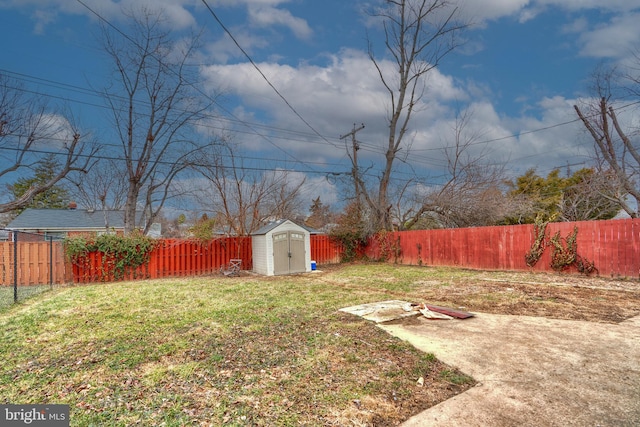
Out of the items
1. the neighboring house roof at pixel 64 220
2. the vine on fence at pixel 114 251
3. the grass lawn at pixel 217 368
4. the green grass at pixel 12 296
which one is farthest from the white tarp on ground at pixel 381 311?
the neighboring house roof at pixel 64 220

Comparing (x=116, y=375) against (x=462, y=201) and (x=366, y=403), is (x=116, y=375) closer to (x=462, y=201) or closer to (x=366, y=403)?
(x=366, y=403)

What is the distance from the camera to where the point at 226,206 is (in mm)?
14141

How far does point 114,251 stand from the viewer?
11609 mm

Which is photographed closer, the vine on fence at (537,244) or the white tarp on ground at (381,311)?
the white tarp on ground at (381,311)

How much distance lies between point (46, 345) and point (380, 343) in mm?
4009

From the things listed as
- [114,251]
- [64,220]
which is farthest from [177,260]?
[64,220]

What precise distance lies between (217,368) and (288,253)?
963cm

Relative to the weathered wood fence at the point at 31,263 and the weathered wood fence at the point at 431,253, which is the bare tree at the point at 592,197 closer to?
the weathered wood fence at the point at 431,253

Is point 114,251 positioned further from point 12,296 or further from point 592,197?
point 592,197

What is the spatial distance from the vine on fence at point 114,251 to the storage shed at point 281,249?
3.87m

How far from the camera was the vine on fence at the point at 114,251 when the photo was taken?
36.3ft

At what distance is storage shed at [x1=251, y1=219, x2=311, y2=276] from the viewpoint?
40.9 ft

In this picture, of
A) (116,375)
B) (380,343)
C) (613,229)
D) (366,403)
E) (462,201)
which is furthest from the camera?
(462,201)

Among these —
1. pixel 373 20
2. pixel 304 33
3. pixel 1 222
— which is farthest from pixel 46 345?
pixel 1 222
